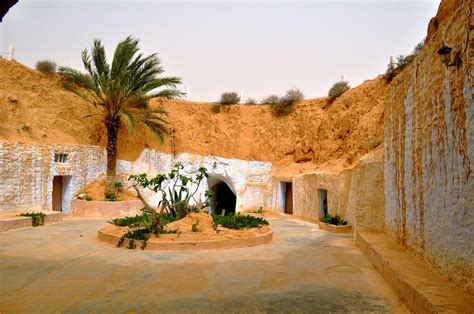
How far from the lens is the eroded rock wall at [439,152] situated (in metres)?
4.61

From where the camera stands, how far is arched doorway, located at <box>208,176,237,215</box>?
24625mm

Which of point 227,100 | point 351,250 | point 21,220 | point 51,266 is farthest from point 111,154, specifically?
point 351,250

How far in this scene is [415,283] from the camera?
5.03 metres

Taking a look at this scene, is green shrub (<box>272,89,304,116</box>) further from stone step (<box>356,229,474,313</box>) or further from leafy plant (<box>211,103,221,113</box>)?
stone step (<box>356,229,474,313</box>)

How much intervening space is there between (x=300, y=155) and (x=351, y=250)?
1366 centimetres

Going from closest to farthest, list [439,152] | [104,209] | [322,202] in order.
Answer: [439,152], [322,202], [104,209]

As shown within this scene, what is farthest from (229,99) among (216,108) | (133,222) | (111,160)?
(133,222)

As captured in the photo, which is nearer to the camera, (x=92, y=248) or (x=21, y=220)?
(x=92, y=248)

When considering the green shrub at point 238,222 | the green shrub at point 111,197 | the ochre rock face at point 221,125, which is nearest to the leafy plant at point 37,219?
the green shrub at point 111,197

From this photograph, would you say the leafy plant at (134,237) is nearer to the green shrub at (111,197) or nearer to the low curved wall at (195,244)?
the low curved wall at (195,244)

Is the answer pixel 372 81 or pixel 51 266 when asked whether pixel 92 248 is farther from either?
pixel 372 81

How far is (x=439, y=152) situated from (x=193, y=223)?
7.04 metres

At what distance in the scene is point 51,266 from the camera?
297 inches

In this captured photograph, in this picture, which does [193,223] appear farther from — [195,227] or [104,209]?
[104,209]
